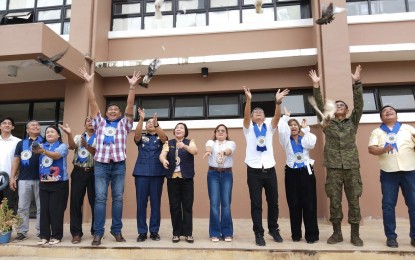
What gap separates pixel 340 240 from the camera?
422 cm

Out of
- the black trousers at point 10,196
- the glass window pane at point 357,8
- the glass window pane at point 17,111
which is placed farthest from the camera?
the glass window pane at point 17,111

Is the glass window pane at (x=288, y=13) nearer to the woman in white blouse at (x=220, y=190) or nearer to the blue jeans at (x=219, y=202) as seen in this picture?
the woman in white blouse at (x=220, y=190)

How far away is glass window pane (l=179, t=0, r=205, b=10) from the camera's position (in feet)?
24.6

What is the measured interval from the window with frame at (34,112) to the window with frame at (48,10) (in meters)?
1.67

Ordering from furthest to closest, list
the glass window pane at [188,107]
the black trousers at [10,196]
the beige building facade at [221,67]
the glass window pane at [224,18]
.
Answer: the glass window pane at [224,18] → the glass window pane at [188,107] → the beige building facade at [221,67] → the black trousers at [10,196]

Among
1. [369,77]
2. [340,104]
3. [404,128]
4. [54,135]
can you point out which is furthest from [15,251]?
[369,77]

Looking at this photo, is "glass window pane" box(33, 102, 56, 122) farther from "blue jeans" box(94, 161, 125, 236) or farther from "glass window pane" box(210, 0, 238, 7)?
"glass window pane" box(210, 0, 238, 7)

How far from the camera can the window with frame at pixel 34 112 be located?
748 cm

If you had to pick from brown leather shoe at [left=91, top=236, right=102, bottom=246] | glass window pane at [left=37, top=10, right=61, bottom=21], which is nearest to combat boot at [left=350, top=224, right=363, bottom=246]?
brown leather shoe at [left=91, top=236, right=102, bottom=246]

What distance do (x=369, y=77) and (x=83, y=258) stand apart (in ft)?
19.7

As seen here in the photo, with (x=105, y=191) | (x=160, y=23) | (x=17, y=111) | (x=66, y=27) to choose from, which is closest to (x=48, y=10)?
(x=66, y=27)

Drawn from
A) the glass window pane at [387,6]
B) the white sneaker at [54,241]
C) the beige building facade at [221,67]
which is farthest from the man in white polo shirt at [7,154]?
the glass window pane at [387,6]

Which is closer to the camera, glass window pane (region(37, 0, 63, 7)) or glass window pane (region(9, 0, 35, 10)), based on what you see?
glass window pane (region(37, 0, 63, 7))

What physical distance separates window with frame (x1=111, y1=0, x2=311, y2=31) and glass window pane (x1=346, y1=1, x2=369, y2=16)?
796mm
